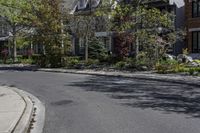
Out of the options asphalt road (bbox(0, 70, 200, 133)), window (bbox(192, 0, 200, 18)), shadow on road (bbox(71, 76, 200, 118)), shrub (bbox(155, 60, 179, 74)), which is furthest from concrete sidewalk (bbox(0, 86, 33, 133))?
window (bbox(192, 0, 200, 18))

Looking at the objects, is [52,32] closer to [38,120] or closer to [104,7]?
[104,7]

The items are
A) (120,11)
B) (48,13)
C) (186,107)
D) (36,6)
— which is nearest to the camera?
(186,107)

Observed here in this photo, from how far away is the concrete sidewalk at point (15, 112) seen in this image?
9.85 metres

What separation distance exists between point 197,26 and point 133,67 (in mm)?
13982

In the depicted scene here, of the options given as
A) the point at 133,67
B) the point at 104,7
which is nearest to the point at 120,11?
the point at 104,7

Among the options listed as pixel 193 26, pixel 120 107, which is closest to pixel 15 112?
pixel 120 107

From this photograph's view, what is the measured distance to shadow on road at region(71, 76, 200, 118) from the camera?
12680 mm

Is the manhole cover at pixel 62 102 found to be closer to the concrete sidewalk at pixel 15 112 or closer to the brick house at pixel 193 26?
the concrete sidewalk at pixel 15 112

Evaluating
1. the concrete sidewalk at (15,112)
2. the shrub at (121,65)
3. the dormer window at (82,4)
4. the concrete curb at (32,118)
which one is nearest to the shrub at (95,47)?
the dormer window at (82,4)

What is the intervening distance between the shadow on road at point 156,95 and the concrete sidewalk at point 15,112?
10.1 feet

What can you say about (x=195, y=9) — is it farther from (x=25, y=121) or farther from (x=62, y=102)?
(x=25, y=121)

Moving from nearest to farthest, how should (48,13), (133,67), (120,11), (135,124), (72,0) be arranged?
(135,124), (133,67), (120,11), (48,13), (72,0)

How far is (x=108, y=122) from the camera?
416 inches

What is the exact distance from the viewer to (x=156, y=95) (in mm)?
15539
